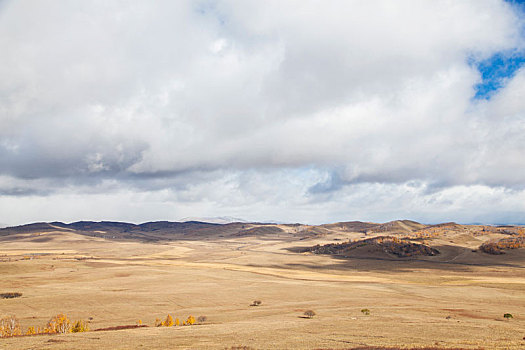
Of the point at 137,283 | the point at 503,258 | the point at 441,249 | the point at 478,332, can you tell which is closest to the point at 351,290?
the point at 478,332

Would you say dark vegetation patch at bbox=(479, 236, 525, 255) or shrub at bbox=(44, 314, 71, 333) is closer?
shrub at bbox=(44, 314, 71, 333)

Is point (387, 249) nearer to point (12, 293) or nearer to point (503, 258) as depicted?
point (503, 258)

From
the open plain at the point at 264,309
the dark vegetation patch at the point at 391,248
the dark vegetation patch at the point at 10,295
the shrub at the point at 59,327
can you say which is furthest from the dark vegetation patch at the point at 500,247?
the dark vegetation patch at the point at 10,295

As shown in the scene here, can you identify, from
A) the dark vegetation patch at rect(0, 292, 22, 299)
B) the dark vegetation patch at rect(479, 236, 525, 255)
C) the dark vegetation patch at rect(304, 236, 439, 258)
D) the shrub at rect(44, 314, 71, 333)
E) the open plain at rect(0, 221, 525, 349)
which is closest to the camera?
the open plain at rect(0, 221, 525, 349)

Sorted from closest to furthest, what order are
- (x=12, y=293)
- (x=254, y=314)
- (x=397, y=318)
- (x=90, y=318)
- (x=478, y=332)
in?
(x=478, y=332) → (x=397, y=318) → (x=254, y=314) → (x=90, y=318) → (x=12, y=293)

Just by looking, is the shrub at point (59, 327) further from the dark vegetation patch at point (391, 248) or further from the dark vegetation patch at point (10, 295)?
the dark vegetation patch at point (391, 248)

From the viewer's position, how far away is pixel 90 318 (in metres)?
44.0

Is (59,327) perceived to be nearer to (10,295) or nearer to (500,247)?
(10,295)

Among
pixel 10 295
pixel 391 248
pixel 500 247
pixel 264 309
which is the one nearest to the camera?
pixel 264 309

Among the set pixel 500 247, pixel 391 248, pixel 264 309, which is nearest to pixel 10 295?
pixel 264 309

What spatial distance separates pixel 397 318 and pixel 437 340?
379 inches

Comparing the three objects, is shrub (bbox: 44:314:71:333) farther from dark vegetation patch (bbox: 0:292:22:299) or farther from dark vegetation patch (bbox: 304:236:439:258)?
dark vegetation patch (bbox: 304:236:439:258)

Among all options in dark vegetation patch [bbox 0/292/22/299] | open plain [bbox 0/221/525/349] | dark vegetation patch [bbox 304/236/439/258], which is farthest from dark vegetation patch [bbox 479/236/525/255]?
dark vegetation patch [bbox 0/292/22/299]

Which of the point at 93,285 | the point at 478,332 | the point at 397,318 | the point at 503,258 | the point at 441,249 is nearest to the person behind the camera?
the point at 478,332
